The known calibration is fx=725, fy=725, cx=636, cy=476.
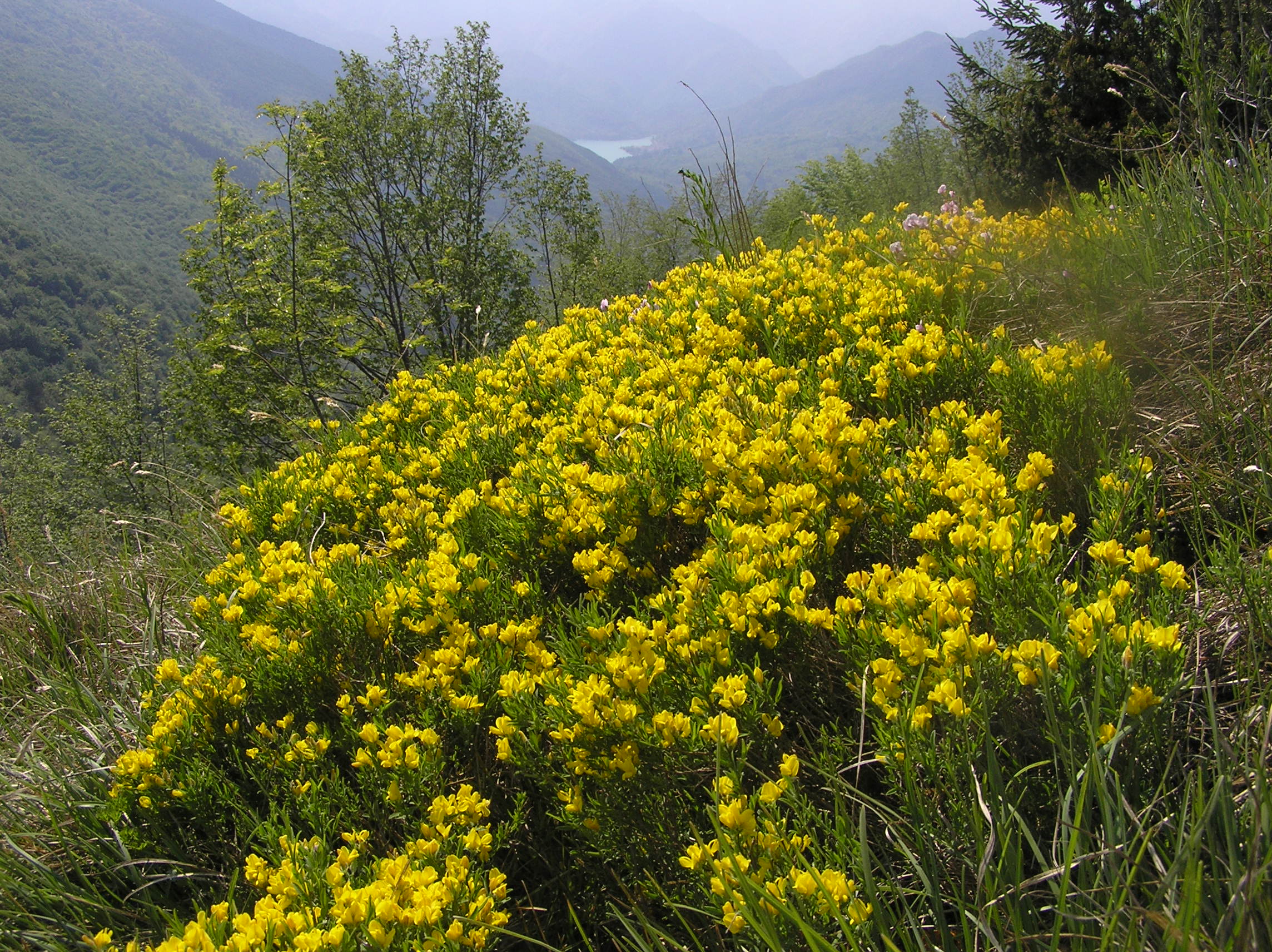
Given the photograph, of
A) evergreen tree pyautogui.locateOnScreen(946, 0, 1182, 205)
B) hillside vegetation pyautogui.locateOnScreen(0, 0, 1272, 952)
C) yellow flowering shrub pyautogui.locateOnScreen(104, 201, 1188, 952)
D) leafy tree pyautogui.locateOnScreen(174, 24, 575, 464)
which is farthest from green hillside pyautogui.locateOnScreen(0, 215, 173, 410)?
yellow flowering shrub pyautogui.locateOnScreen(104, 201, 1188, 952)

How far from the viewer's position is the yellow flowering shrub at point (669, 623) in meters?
1.44

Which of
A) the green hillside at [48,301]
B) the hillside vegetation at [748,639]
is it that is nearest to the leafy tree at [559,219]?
the hillside vegetation at [748,639]

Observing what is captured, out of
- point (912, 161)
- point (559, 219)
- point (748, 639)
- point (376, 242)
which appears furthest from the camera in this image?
point (912, 161)

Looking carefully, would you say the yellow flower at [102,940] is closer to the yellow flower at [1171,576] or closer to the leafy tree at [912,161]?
the yellow flower at [1171,576]

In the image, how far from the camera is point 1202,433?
215 centimetres

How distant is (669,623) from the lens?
1929mm

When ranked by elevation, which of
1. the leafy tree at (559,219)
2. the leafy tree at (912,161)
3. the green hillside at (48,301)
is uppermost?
the leafy tree at (912,161)

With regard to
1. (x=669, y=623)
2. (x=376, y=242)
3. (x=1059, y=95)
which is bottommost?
(x=669, y=623)

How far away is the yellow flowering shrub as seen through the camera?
4.72ft

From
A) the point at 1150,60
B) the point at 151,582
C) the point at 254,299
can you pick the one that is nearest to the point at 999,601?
the point at 151,582

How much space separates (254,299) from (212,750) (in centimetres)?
2230

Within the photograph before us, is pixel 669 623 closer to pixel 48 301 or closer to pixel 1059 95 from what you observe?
pixel 1059 95

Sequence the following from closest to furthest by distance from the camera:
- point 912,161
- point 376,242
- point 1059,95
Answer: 1. point 1059,95
2. point 376,242
3. point 912,161

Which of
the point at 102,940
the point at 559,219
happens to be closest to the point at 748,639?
the point at 102,940
